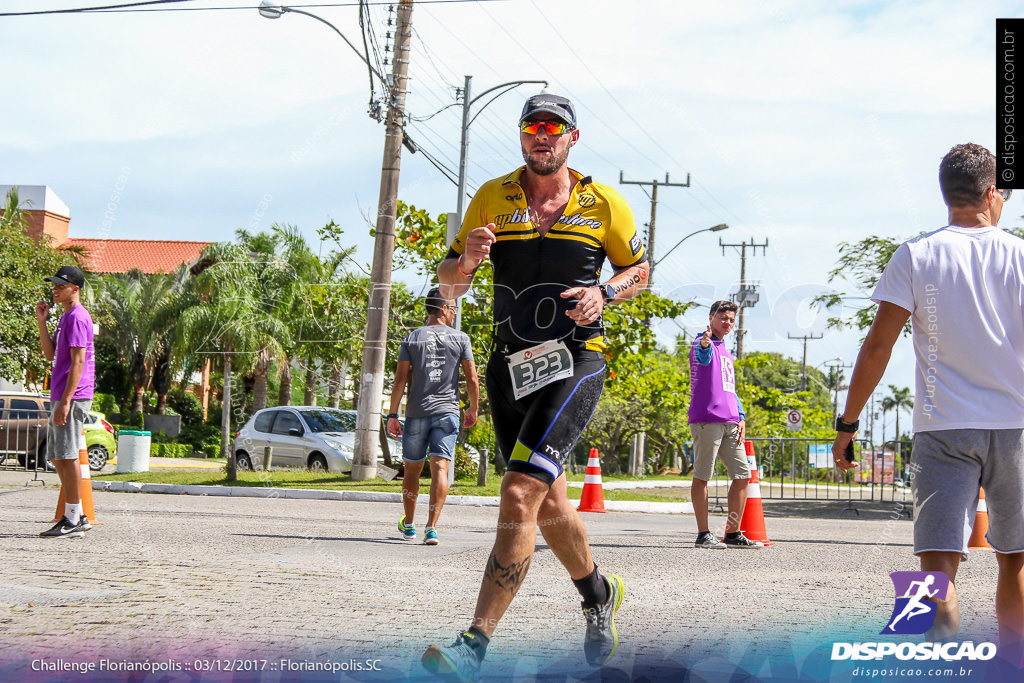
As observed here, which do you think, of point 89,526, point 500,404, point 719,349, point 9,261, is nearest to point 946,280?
point 500,404

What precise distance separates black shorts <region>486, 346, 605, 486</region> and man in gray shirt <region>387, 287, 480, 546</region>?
4.07 metres

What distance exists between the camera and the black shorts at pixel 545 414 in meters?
3.70

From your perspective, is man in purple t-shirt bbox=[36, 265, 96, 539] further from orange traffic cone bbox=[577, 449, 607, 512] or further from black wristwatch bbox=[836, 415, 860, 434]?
orange traffic cone bbox=[577, 449, 607, 512]

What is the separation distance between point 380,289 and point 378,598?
12100 mm

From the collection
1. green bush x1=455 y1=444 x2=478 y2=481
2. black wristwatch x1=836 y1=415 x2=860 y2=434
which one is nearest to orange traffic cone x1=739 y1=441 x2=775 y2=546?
black wristwatch x1=836 y1=415 x2=860 y2=434

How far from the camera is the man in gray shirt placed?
26.6 ft

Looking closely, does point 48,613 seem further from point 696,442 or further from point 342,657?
point 696,442

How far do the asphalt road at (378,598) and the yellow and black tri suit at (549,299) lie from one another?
869 mm

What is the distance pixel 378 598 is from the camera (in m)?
5.13

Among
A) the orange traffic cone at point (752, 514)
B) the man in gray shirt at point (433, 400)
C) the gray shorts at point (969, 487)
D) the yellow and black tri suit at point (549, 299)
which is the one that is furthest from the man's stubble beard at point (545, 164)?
the orange traffic cone at point (752, 514)

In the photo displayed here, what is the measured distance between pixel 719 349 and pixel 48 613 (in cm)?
559

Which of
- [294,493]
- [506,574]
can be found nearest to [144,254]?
[294,493]

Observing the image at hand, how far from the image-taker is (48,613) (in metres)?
4.43

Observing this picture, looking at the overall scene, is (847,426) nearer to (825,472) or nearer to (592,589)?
(592,589)
